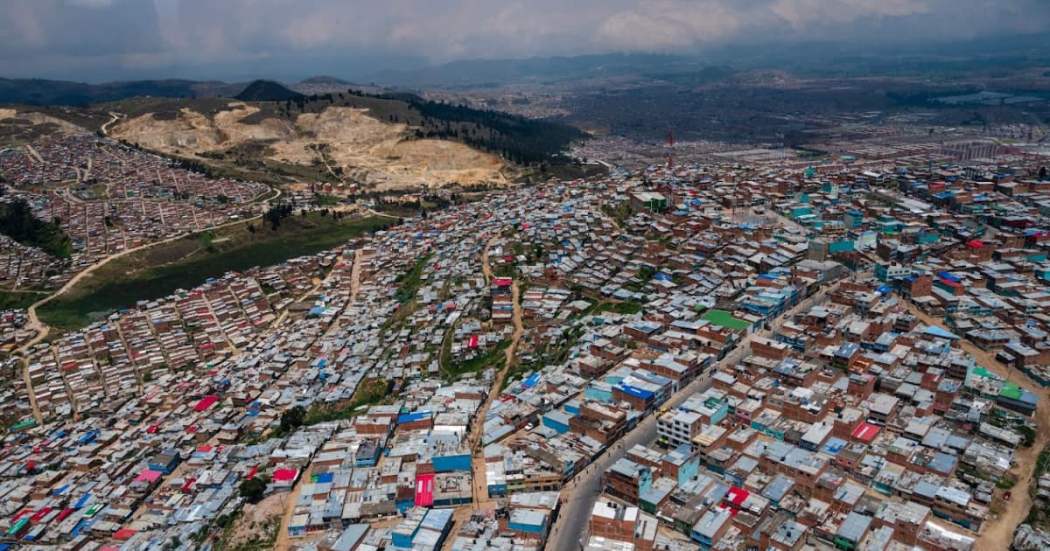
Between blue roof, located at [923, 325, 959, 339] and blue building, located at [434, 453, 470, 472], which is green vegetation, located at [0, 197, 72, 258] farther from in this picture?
Result: blue roof, located at [923, 325, 959, 339]

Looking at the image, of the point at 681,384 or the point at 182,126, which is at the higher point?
the point at 182,126

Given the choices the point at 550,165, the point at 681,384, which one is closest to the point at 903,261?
the point at 681,384

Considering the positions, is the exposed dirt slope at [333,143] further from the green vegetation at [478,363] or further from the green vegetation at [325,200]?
the green vegetation at [478,363]

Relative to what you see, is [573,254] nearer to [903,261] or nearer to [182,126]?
[903,261]

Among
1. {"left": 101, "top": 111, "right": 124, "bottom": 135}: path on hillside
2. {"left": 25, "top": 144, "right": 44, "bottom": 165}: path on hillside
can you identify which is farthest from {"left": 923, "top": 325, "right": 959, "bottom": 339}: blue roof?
{"left": 101, "top": 111, "right": 124, "bottom": 135}: path on hillside

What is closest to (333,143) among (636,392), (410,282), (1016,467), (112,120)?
(112,120)

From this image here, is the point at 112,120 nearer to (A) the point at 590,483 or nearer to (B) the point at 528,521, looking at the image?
(A) the point at 590,483
